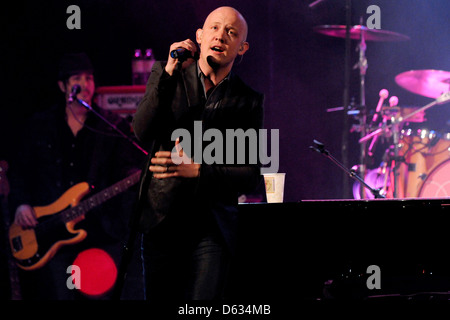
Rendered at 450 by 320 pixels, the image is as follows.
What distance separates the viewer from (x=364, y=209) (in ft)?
9.30

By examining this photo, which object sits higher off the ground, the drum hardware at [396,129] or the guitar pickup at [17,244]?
the drum hardware at [396,129]

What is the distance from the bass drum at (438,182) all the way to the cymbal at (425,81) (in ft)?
3.32

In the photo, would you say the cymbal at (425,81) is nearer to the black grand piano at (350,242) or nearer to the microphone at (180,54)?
the black grand piano at (350,242)

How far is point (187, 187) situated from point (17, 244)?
347 cm

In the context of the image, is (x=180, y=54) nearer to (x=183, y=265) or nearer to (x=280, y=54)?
(x=183, y=265)

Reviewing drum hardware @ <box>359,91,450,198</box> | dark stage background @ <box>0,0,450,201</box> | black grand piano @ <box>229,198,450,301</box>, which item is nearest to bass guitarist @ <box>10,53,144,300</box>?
dark stage background @ <box>0,0,450,201</box>

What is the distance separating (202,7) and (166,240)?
385 centimetres

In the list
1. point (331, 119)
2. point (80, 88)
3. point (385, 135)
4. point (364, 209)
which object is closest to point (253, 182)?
point (364, 209)

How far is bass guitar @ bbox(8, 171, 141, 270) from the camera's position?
4918 mm

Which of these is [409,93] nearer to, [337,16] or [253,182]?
[337,16]

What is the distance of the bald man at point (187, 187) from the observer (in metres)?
2.16

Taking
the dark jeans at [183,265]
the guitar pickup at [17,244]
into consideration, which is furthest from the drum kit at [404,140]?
the dark jeans at [183,265]

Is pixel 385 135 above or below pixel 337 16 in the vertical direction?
below


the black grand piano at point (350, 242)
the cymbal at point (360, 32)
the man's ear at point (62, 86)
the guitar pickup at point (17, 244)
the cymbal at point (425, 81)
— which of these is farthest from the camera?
the cymbal at point (425, 81)
